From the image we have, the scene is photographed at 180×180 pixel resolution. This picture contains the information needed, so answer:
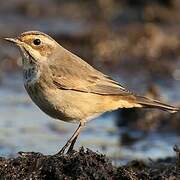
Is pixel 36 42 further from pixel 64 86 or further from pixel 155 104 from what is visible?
pixel 155 104

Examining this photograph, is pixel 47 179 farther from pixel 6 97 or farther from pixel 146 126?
pixel 6 97

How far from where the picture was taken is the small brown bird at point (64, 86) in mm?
10000

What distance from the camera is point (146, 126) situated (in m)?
14.8

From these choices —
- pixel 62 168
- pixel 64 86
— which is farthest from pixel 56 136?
pixel 62 168

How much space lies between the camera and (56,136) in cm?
1404

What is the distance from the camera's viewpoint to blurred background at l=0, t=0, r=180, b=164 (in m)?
13.8

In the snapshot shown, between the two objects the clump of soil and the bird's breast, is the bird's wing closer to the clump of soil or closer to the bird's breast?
the bird's breast

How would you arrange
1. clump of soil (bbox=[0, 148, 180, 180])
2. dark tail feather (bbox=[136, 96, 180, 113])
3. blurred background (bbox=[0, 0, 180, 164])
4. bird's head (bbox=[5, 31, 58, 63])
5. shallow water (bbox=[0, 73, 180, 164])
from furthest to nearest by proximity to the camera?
blurred background (bbox=[0, 0, 180, 164])
shallow water (bbox=[0, 73, 180, 164])
dark tail feather (bbox=[136, 96, 180, 113])
bird's head (bbox=[5, 31, 58, 63])
clump of soil (bbox=[0, 148, 180, 180])

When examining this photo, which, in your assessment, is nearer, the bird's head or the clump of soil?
the clump of soil

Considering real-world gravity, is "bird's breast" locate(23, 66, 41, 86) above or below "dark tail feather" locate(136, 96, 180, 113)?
below

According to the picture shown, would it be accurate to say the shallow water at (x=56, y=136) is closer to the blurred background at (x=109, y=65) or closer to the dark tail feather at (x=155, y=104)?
the blurred background at (x=109, y=65)

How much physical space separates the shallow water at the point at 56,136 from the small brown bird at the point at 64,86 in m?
1.59

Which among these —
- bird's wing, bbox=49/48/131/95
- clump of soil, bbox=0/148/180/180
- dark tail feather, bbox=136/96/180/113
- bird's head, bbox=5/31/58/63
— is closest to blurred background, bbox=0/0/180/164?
dark tail feather, bbox=136/96/180/113

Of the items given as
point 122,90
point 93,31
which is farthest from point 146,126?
point 93,31
